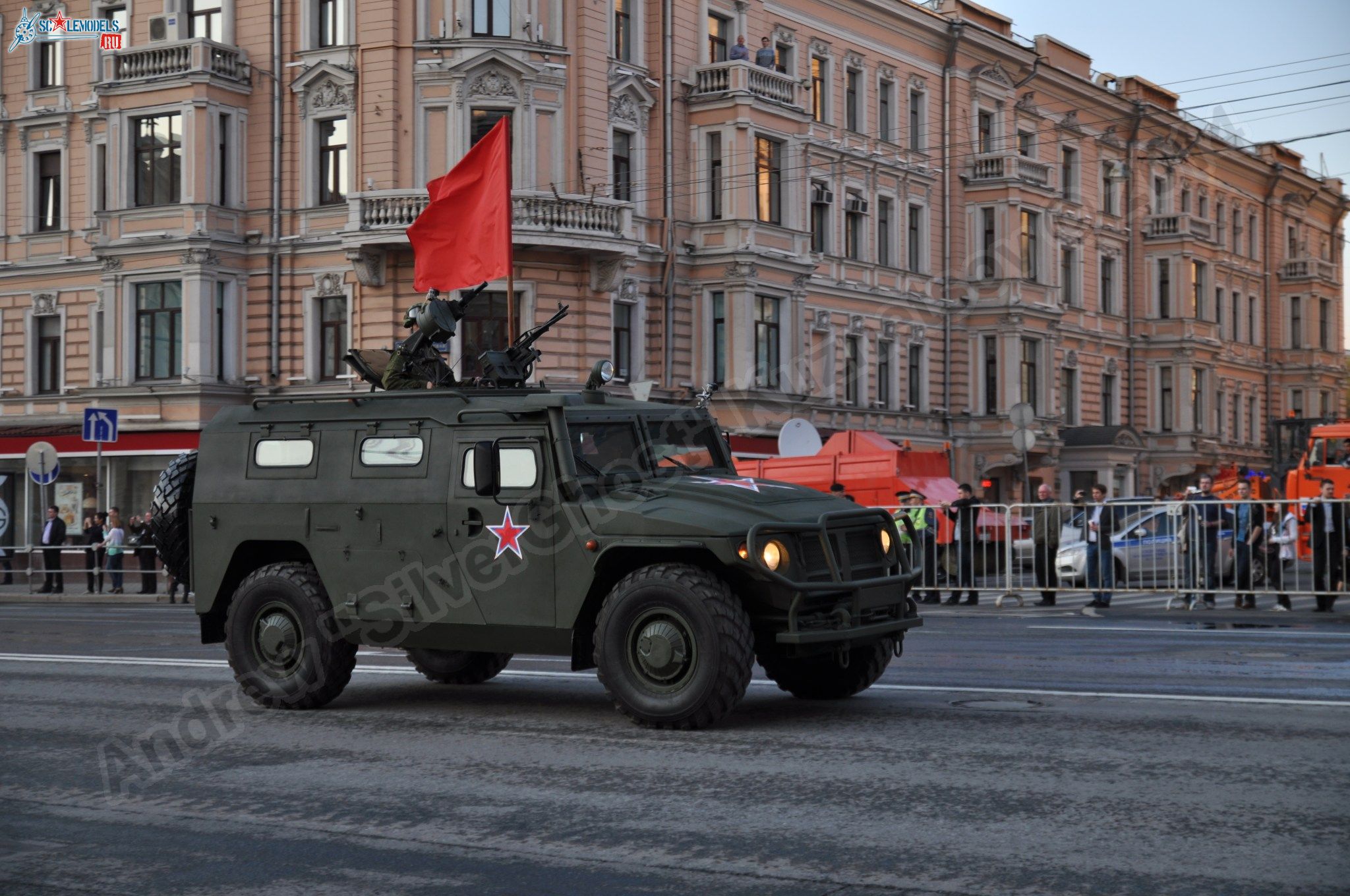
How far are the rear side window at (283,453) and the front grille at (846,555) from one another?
3.73 meters

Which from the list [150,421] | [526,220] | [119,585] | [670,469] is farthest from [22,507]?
[670,469]

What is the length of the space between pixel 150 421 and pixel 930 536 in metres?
21.2

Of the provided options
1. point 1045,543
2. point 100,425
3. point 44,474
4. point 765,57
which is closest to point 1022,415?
point 1045,543

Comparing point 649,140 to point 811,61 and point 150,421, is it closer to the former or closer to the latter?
point 811,61

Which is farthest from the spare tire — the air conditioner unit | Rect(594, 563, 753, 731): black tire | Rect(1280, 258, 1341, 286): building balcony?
Rect(1280, 258, 1341, 286): building balcony

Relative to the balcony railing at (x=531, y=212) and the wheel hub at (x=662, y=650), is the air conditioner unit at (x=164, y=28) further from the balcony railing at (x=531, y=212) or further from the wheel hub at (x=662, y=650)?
the wheel hub at (x=662, y=650)

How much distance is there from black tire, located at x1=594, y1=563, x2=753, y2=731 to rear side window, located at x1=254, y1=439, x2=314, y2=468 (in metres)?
2.76

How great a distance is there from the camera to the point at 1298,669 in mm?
12938

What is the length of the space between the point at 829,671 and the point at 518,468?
253cm

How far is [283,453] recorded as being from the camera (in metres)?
11.3

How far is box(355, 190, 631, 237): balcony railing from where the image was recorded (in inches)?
1388

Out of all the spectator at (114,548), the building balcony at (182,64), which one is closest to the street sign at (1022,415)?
the spectator at (114,548)

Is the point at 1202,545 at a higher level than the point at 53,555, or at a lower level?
higher

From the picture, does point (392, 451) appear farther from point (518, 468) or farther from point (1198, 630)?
point (1198, 630)
